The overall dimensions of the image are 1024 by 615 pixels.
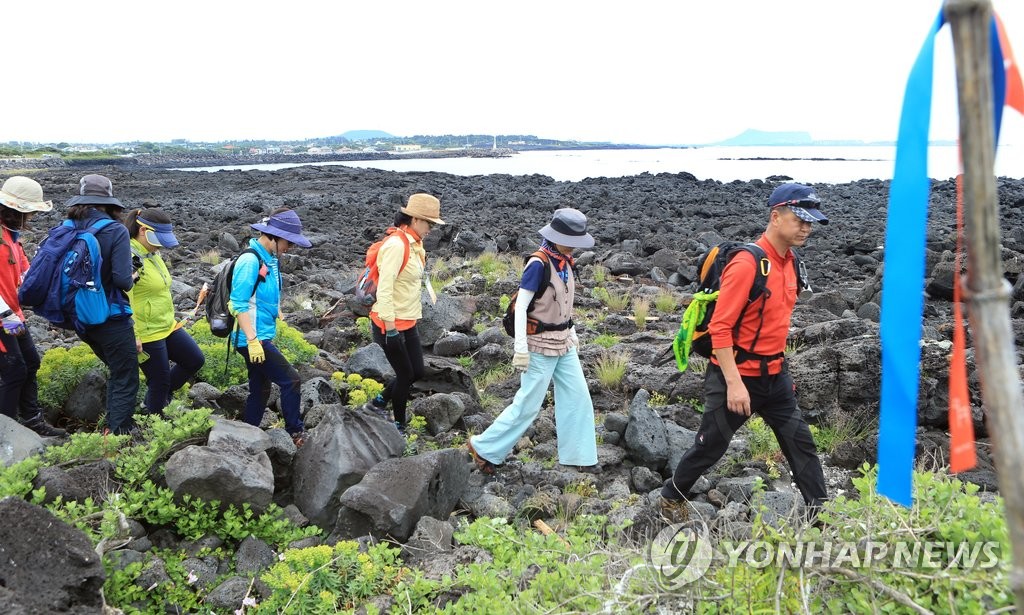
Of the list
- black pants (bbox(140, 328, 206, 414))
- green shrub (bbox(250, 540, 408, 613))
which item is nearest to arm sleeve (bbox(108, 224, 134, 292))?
black pants (bbox(140, 328, 206, 414))

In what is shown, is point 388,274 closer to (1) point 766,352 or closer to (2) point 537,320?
(2) point 537,320

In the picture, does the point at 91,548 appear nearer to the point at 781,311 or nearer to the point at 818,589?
the point at 818,589

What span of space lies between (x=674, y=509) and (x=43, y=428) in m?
4.99

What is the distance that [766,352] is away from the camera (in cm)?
→ 410

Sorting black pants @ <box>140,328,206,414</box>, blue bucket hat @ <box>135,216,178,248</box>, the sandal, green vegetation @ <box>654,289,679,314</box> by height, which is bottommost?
the sandal

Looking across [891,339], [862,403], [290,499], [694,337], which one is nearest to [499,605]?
[891,339]

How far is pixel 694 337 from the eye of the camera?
432 centimetres

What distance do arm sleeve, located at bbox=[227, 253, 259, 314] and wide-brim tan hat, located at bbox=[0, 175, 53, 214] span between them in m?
1.40

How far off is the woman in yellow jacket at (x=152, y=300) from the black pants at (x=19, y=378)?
0.84 m

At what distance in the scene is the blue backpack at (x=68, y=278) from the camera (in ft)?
15.5

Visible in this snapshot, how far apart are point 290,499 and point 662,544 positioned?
2.96 m

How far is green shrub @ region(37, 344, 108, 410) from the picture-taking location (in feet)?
19.7

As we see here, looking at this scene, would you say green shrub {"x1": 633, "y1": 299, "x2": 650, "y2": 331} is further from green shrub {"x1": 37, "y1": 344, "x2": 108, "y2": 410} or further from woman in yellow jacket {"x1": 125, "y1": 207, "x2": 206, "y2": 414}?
green shrub {"x1": 37, "y1": 344, "x2": 108, "y2": 410}

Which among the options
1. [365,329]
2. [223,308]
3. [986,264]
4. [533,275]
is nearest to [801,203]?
[533,275]
